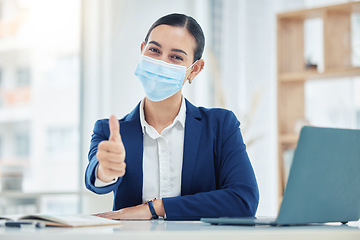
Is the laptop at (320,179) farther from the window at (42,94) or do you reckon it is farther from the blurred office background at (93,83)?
the window at (42,94)

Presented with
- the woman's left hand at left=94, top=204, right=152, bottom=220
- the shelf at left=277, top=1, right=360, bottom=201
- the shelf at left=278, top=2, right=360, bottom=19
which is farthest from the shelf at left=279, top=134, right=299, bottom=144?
the woman's left hand at left=94, top=204, right=152, bottom=220

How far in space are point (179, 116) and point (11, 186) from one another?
1.89m

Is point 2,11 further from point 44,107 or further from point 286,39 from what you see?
point 286,39

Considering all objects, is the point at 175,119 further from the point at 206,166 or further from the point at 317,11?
the point at 317,11

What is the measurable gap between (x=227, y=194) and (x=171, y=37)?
0.53 metres

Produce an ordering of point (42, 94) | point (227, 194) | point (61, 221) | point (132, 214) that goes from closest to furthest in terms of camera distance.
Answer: point (61, 221), point (132, 214), point (227, 194), point (42, 94)

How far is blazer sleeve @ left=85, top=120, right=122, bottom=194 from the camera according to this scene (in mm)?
1346

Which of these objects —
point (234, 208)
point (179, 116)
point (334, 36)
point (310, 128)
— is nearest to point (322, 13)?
point (334, 36)

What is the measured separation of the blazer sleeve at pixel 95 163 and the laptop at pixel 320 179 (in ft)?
1.37

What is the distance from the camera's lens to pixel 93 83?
148 inches

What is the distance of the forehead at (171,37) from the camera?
5.13ft

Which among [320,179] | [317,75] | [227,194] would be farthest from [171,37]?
[317,75]

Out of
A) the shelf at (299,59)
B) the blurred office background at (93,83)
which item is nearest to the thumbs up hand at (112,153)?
the shelf at (299,59)

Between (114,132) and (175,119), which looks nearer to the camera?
(114,132)
